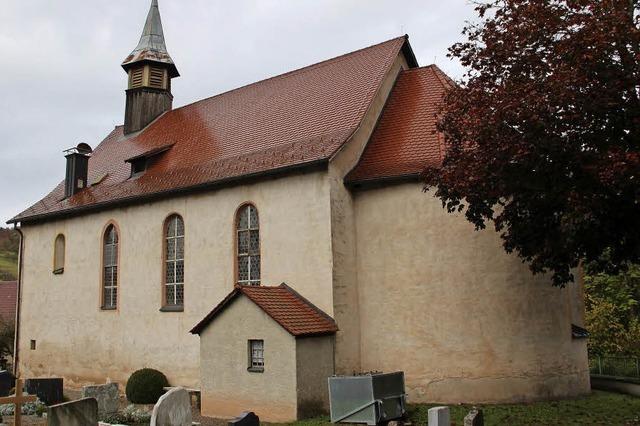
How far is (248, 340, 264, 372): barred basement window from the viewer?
1383 centimetres

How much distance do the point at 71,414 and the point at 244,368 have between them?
4.72m

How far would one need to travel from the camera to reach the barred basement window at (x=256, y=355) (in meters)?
13.8

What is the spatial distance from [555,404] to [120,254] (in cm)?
1294

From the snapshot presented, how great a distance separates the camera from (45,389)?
16.4 m

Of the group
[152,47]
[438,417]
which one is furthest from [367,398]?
[152,47]

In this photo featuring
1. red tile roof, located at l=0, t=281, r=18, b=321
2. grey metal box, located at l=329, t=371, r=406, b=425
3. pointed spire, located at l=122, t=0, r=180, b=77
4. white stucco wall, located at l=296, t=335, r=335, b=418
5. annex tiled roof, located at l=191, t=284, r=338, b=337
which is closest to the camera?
grey metal box, located at l=329, t=371, r=406, b=425

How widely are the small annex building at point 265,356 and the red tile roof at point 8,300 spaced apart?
2238 centimetres

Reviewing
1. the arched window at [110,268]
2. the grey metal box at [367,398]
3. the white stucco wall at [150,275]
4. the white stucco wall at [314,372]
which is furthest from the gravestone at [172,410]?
the arched window at [110,268]

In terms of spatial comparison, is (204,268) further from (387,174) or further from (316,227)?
(387,174)

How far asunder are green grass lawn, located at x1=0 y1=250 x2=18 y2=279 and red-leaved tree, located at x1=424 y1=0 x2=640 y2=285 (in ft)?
218

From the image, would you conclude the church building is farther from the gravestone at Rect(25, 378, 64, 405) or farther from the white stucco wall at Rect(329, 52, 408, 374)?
the gravestone at Rect(25, 378, 64, 405)

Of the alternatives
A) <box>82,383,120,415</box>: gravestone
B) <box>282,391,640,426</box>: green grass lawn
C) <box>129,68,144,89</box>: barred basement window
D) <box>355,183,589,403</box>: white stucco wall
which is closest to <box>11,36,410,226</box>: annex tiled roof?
<box>355,183,589,403</box>: white stucco wall

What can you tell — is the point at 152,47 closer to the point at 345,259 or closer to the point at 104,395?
the point at 345,259

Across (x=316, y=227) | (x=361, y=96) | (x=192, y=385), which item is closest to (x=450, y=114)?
(x=316, y=227)
